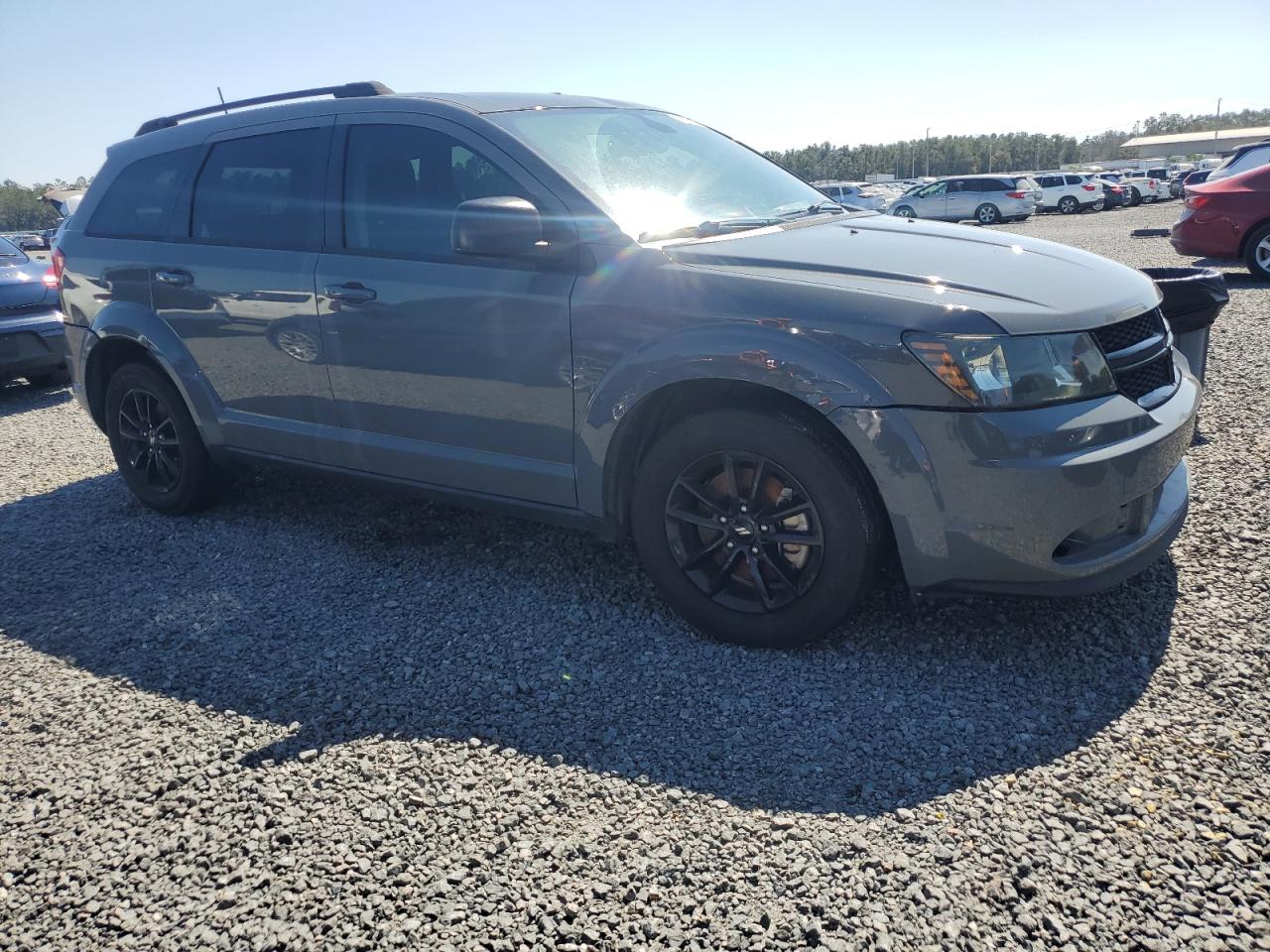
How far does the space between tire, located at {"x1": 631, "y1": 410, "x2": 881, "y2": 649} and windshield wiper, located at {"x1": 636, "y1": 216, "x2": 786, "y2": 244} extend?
70cm

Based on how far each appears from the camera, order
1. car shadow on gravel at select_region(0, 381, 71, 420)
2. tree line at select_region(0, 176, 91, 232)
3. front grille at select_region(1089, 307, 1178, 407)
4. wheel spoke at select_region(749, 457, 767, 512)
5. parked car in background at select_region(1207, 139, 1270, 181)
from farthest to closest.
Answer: tree line at select_region(0, 176, 91, 232) → parked car in background at select_region(1207, 139, 1270, 181) → car shadow on gravel at select_region(0, 381, 71, 420) → wheel spoke at select_region(749, 457, 767, 512) → front grille at select_region(1089, 307, 1178, 407)

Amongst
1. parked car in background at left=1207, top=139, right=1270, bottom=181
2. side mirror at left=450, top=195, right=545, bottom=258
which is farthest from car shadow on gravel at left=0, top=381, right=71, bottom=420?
parked car in background at left=1207, top=139, right=1270, bottom=181

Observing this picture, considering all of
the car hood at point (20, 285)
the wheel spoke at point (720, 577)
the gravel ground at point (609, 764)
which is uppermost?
the car hood at point (20, 285)

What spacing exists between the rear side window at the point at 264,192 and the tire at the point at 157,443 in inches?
35.7

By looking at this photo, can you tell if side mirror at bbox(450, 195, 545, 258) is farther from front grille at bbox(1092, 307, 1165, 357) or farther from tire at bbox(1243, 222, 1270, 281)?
tire at bbox(1243, 222, 1270, 281)

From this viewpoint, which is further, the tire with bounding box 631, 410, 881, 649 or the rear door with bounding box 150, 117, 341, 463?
the rear door with bounding box 150, 117, 341, 463

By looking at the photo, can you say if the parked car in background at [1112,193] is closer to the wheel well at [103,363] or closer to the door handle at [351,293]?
the wheel well at [103,363]

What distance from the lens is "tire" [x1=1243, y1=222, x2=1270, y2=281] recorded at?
10578 mm

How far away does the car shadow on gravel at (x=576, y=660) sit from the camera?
2.71 m

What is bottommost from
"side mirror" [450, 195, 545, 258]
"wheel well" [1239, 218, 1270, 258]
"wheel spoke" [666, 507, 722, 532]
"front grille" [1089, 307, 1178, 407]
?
"wheel spoke" [666, 507, 722, 532]

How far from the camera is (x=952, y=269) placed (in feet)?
10.1

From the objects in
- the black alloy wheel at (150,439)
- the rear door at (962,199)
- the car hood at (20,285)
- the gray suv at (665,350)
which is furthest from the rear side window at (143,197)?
the rear door at (962,199)

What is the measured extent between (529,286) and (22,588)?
9.07ft

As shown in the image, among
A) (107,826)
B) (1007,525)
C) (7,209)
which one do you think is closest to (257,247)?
(107,826)
